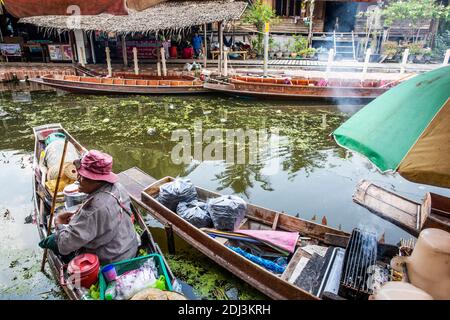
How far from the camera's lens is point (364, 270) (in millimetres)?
3566

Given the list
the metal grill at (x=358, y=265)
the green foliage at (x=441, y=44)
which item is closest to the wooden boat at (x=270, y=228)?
the metal grill at (x=358, y=265)

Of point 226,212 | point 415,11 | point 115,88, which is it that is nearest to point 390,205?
point 226,212

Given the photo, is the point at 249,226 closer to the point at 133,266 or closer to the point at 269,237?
the point at 269,237

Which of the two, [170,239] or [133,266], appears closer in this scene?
[133,266]

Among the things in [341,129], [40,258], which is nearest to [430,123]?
[341,129]

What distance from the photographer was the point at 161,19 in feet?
51.8

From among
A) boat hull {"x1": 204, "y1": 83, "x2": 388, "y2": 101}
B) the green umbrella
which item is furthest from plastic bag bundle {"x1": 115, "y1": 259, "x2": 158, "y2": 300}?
boat hull {"x1": 204, "y1": 83, "x2": 388, "y2": 101}

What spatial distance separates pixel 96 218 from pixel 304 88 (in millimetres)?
11597

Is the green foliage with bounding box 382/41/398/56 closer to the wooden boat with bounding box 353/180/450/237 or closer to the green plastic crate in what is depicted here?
the wooden boat with bounding box 353/180/450/237

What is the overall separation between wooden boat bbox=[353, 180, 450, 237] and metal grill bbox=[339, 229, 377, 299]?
42.3 inches

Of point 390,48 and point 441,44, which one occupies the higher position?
point 441,44

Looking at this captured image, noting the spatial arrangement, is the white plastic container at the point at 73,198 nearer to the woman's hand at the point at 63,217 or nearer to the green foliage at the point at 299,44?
the woman's hand at the point at 63,217

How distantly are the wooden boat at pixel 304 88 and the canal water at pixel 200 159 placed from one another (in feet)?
1.79
